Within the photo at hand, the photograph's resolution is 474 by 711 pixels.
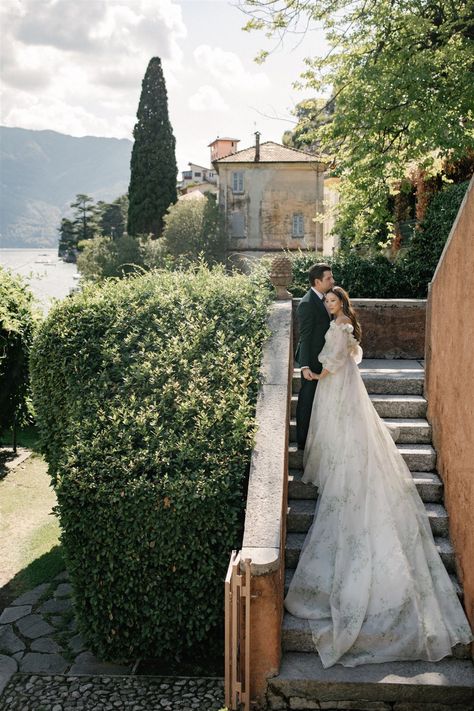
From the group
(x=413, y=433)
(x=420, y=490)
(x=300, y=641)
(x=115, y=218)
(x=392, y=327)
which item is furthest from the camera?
(x=115, y=218)

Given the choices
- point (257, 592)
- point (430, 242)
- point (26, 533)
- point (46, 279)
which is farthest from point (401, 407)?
point (46, 279)

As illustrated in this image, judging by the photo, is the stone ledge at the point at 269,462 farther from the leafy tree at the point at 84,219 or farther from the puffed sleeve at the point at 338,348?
the leafy tree at the point at 84,219

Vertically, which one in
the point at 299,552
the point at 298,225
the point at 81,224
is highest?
the point at 81,224

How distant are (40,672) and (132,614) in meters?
0.94

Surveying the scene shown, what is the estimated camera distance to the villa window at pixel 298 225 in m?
43.9

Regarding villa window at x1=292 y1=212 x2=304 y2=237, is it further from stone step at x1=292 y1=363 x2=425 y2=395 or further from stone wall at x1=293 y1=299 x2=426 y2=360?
stone step at x1=292 y1=363 x2=425 y2=395

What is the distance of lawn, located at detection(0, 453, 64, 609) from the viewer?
7555 mm

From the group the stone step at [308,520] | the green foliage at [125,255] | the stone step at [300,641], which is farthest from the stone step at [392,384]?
the green foliage at [125,255]

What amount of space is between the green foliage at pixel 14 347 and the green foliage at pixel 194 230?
26710 mm

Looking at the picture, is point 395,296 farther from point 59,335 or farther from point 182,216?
point 182,216

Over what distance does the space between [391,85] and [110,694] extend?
Result: 10.2 metres

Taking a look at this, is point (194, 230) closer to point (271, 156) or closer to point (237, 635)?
point (271, 156)

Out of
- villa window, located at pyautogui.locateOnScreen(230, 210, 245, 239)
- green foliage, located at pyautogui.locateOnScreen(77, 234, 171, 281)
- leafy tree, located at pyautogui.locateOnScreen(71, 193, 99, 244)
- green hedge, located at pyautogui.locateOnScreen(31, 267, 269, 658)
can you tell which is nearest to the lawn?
green hedge, located at pyautogui.locateOnScreen(31, 267, 269, 658)

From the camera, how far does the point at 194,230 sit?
135 ft
